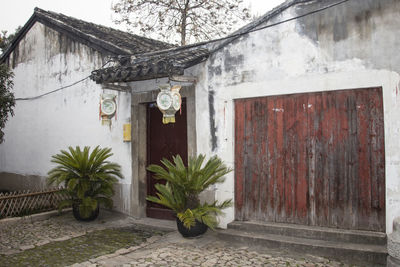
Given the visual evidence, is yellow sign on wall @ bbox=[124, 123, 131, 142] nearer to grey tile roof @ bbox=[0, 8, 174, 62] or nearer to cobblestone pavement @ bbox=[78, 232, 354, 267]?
grey tile roof @ bbox=[0, 8, 174, 62]

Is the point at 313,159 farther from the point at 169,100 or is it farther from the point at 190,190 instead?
the point at 169,100

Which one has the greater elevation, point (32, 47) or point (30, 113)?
point (32, 47)

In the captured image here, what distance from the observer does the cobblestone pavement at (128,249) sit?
521cm

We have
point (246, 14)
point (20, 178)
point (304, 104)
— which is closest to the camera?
point (304, 104)

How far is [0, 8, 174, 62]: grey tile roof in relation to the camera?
8.83m

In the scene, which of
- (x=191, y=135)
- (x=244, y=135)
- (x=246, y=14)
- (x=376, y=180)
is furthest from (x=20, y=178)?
(x=246, y=14)

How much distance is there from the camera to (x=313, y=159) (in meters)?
5.93

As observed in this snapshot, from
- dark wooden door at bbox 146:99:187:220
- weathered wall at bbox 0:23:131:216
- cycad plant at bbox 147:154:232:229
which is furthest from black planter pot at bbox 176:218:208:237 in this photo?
weathered wall at bbox 0:23:131:216

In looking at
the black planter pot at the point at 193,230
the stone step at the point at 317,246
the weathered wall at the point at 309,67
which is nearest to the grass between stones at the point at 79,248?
the black planter pot at the point at 193,230

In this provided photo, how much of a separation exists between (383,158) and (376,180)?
1.16ft

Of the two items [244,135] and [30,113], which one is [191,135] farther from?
[30,113]

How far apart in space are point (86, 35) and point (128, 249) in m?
5.74

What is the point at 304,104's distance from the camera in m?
6.02

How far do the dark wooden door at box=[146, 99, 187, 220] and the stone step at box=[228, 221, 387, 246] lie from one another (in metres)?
2.11
